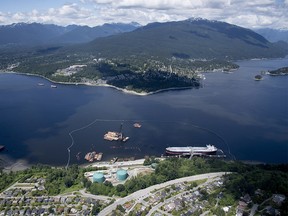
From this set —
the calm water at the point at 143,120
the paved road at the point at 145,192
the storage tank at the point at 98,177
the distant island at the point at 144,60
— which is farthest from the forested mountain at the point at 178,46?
the paved road at the point at 145,192

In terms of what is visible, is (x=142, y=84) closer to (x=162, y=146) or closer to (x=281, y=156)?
(x=162, y=146)

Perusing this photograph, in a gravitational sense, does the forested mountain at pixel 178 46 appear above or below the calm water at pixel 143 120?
above

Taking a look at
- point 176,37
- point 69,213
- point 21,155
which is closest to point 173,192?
point 69,213

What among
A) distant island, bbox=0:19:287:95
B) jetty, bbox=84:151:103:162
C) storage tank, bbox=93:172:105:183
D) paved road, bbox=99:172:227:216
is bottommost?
jetty, bbox=84:151:103:162

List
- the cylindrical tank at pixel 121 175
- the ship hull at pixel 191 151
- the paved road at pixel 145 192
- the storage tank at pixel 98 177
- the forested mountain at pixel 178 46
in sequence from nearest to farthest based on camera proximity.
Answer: the paved road at pixel 145 192 → the storage tank at pixel 98 177 → the cylindrical tank at pixel 121 175 → the ship hull at pixel 191 151 → the forested mountain at pixel 178 46

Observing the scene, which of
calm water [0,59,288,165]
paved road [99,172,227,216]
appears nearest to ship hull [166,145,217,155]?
calm water [0,59,288,165]

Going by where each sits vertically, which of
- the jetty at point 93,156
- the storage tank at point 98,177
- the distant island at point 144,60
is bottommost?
the jetty at point 93,156

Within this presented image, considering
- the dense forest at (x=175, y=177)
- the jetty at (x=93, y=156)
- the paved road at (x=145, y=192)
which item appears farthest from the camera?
the jetty at (x=93, y=156)

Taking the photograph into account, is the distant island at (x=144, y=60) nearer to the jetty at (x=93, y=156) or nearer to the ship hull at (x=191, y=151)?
the ship hull at (x=191, y=151)

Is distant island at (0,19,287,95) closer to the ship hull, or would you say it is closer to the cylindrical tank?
the ship hull

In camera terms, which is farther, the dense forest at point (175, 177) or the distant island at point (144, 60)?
the distant island at point (144, 60)
